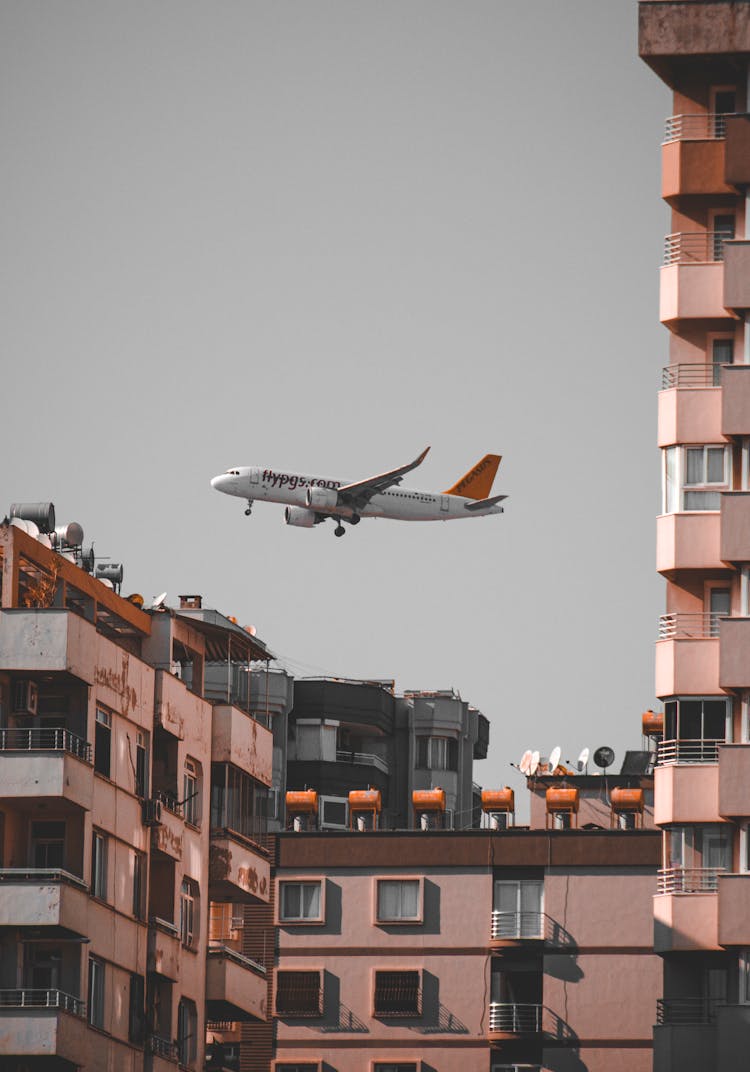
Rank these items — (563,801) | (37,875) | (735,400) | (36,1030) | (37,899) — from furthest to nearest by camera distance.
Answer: (563,801) < (37,875) < (37,899) < (36,1030) < (735,400)

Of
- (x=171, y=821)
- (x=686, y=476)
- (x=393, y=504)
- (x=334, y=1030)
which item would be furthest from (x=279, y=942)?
(x=393, y=504)

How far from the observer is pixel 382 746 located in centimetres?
14112

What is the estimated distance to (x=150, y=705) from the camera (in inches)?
3167

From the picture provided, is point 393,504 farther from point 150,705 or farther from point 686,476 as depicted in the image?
point 686,476

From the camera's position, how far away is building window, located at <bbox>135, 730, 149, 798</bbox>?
7938cm

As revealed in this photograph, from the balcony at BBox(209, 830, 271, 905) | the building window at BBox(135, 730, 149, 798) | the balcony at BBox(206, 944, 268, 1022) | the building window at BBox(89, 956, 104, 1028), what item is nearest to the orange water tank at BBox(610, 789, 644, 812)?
the balcony at BBox(209, 830, 271, 905)

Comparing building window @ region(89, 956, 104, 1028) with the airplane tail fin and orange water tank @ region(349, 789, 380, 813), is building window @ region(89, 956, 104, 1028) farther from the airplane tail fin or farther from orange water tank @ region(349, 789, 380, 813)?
the airplane tail fin

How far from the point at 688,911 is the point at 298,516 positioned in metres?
81.8

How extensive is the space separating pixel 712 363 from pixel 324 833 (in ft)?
116

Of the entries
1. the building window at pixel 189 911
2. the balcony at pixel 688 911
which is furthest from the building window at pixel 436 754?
the balcony at pixel 688 911

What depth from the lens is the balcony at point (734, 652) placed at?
218 feet

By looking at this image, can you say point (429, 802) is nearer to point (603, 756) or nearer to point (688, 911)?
point (603, 756)

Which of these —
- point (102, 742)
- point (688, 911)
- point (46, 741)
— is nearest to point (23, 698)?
point (46, 741)

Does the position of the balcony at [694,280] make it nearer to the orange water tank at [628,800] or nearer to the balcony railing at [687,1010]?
the balcony railing at [687,1010]
